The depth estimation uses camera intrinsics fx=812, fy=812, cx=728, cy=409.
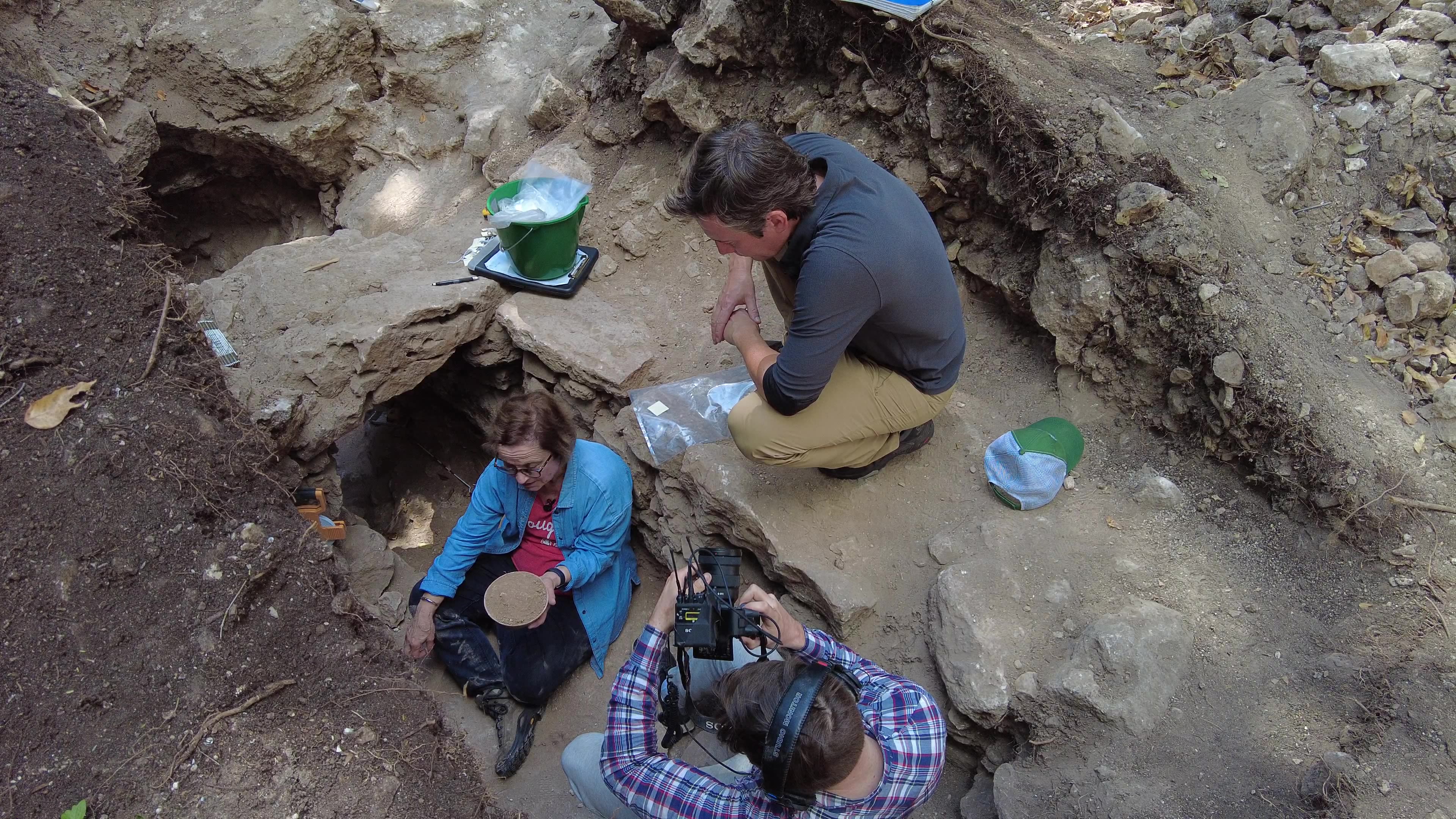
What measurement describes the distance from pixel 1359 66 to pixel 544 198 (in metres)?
3.84

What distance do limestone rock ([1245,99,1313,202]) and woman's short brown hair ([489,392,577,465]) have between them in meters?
3.14

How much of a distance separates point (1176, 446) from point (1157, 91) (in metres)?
1.79

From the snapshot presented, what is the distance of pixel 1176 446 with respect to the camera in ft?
11.0

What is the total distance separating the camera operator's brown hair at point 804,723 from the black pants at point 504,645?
6.17 feet

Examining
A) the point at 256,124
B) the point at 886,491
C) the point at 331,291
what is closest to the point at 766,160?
the point at 886,491

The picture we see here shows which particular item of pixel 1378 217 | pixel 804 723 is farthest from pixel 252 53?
pixel 1378 217

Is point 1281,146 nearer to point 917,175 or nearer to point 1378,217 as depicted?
point 1378,217

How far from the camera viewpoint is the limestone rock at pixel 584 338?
412cm

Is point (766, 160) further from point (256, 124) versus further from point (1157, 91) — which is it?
point (256, 124)

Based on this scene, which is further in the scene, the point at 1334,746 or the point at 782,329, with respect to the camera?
the point at 782,329

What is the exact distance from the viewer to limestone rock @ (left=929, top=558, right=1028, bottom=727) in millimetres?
2807

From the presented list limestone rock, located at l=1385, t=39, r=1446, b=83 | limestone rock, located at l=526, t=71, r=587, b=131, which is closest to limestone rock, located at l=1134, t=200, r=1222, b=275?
limestone rock, located at l=1385, t=39, r=1446, b=83

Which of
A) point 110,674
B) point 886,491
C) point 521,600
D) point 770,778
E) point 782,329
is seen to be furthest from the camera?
point 782,329

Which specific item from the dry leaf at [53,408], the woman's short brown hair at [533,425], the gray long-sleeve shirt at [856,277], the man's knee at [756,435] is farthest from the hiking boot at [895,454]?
the dry leaf at [53,408]
